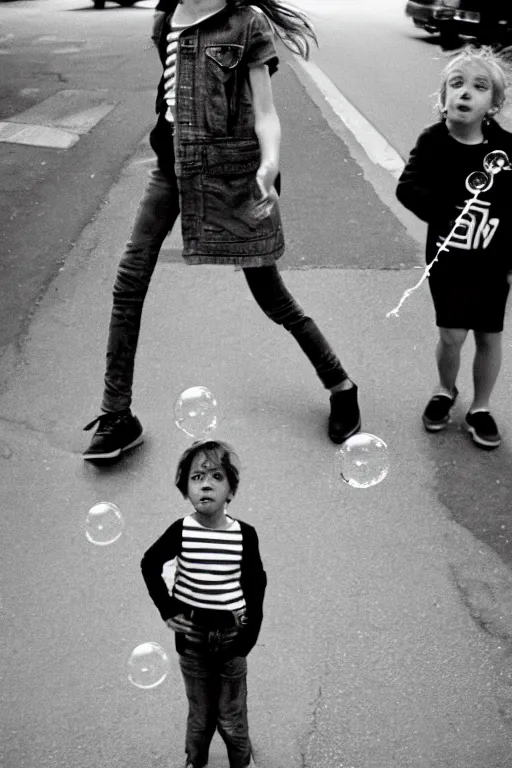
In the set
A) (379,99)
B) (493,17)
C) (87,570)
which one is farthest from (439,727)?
(493,17)

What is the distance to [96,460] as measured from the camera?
423 centimetres

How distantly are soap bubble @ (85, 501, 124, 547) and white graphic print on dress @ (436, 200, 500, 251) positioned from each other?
1.83 metres

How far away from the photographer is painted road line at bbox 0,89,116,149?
10031 millimetres

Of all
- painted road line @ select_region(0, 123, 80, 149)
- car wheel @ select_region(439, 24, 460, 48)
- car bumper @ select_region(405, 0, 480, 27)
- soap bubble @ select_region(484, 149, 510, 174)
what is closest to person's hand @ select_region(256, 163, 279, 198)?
soap bubble @ select_region(484, 149, 510, 174)

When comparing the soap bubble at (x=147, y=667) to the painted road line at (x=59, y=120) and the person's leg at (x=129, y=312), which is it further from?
the painted road line at (x=59, y=120)

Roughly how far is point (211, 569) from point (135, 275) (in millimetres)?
1866

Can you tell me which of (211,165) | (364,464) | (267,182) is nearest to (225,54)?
(211,165)

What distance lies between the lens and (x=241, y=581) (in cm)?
250

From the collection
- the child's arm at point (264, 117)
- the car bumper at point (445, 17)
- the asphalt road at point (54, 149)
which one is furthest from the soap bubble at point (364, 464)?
the car bumper at point (445, 17)

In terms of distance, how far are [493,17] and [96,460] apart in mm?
13344

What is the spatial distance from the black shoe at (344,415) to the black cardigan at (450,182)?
33.4 inches

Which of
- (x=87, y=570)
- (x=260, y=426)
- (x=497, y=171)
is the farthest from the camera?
(x=260, y=426)

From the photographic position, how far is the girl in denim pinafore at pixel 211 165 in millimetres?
3619

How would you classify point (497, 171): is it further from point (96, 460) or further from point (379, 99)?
point (379, 99)
